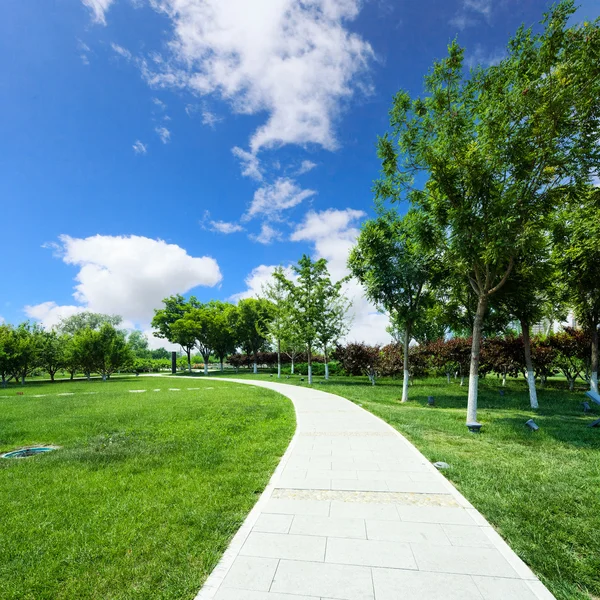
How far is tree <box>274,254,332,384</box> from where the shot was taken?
21906mm

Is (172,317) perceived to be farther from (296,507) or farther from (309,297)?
(296,507)

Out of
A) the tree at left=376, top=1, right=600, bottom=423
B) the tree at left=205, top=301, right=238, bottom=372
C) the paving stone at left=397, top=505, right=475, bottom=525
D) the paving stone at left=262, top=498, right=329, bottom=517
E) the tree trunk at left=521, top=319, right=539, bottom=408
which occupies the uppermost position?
the tree at left=376, top=1, right=600, bottom=423

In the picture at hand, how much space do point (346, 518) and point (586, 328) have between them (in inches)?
634

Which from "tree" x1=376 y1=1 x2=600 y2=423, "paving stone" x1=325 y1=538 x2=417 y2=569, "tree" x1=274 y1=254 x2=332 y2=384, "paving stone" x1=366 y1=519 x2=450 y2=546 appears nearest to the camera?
"paving stone" x1=325 y1=538 x2=417 y2=569

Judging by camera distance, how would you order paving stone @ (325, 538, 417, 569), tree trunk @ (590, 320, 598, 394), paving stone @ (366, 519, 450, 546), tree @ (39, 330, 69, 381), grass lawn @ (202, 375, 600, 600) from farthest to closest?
1. tree @ (39, 330, 69, 381)
2. tree trunk @ (590, 320, 598, 394)
3. paving stone @ (366, 519, 450, 546)
4. grass lawn @ (202, 375, 600, 600)
5. paving stone @ (325, 538, 417, 569)

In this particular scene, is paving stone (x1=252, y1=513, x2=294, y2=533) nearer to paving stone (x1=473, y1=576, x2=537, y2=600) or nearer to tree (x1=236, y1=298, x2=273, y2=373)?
paving stone (x1=473, y1=576, x2=537, y2=600)

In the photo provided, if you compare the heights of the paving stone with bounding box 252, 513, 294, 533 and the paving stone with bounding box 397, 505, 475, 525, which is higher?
the paving stone with bounding box 397, 505, 475, 525

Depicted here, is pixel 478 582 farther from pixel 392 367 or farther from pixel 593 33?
pixel 392 367

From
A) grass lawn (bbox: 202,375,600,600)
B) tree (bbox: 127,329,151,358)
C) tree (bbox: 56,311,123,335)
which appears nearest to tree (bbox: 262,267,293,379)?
grass lawn (bbox: 202,375,600,600)

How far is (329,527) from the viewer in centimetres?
352

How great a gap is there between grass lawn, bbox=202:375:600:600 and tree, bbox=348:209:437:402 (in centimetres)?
482

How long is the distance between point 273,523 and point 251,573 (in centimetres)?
87

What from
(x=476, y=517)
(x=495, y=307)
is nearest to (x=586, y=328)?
(x=495, y=307)

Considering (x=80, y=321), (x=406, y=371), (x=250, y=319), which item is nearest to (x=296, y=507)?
(x=406, y=371)
